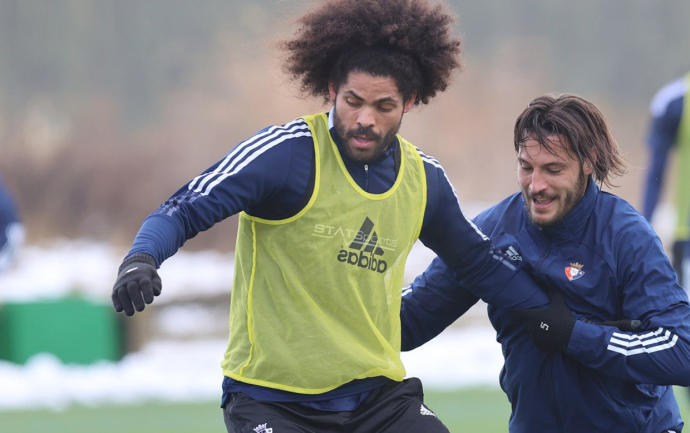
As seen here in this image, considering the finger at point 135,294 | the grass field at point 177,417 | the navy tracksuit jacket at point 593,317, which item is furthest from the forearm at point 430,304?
the grass field at point 177,417

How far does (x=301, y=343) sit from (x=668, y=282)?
1.22 m

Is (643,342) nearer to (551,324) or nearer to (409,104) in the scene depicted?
(551,324)

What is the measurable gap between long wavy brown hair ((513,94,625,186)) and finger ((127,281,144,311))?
1.54 meters

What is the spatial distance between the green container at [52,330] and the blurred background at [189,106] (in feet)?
7.29

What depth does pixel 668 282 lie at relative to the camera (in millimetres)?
3945

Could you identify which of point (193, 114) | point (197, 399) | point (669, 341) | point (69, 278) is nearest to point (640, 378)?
point (669, 341)

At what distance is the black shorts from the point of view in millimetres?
3633

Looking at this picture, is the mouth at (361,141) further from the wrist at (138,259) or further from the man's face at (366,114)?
the wrist at (138,259)

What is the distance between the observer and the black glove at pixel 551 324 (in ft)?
13.0

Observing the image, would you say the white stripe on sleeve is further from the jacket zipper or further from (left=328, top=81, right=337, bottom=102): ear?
(left=328, top=81, right=337, bottom=102): ear

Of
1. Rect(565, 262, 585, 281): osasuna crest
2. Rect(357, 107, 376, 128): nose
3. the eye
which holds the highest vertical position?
the eye

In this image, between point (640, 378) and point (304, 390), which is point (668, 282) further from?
point (304, 390)

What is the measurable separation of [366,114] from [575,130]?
2.50 ft

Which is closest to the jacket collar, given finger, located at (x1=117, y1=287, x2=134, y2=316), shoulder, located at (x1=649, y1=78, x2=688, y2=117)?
finger, located at (x1=117, y1=287, x2=134, y2=316)
